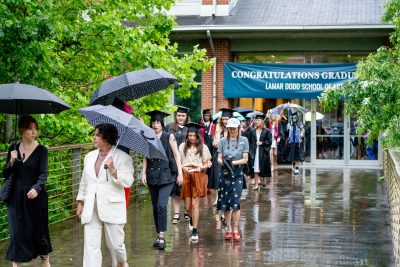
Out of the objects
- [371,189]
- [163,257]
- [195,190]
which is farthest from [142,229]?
[371,189]

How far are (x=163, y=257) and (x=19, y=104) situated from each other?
266cm

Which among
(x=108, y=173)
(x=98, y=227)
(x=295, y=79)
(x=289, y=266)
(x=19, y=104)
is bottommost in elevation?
(x=289, y=266)

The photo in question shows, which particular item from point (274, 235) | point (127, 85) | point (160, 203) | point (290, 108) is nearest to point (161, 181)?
point (160, 203)

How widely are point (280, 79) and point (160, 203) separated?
15.5 m

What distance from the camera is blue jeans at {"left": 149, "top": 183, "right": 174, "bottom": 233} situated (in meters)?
10.1

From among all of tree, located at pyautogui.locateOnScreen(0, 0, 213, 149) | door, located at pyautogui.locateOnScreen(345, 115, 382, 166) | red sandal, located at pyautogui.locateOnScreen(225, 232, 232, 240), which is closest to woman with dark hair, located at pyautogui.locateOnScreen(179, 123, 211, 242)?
red sandal, located at pyautogui.locateOnScreen(225, 232, 232, 240)

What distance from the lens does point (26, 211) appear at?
810cm

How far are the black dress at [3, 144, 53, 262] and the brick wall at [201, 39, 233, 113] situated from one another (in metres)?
17.4

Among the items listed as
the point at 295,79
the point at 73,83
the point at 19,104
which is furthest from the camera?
the point at 295,79

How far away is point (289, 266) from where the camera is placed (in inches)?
355

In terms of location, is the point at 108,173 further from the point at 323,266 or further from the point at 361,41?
the point at 361,41

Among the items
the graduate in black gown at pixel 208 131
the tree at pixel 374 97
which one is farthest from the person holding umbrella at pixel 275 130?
the tree at pixel 374 97

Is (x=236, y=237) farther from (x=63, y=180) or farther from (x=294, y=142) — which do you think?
(x=294, y=142)

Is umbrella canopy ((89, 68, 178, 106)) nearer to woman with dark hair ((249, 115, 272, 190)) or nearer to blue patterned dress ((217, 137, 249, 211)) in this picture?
blue patterned dress ((217, 137, 249, 211))
